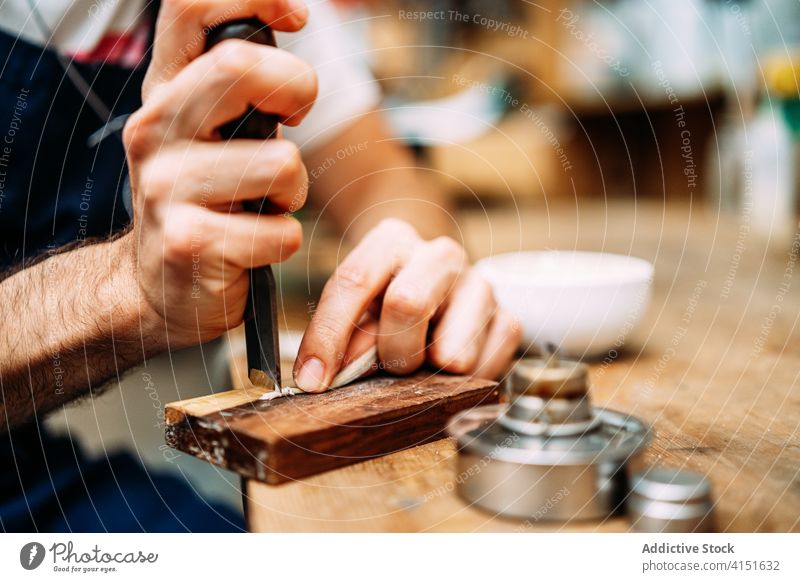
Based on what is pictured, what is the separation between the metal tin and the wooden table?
0.01 metres

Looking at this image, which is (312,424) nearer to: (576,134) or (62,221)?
(62,221)

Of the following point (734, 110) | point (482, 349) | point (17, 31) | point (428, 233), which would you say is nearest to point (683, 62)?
point (734, 110)

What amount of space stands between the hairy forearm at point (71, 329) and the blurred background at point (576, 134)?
0.11 feet

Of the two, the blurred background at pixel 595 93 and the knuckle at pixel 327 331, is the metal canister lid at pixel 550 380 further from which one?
the blurred background at pixel 595 93

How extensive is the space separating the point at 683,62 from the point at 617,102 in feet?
1.49

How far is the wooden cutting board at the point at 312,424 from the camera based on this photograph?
0.90 feet

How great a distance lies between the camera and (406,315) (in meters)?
0.38

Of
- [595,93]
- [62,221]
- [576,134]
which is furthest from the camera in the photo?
[576,134]

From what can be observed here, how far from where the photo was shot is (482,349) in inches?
16.6

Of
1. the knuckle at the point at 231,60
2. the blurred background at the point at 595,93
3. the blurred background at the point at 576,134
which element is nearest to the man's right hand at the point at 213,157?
the knuckle at the point at 231,60

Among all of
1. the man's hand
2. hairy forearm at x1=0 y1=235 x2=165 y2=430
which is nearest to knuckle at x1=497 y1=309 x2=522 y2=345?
the man's hand

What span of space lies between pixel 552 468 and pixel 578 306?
0.19 meters

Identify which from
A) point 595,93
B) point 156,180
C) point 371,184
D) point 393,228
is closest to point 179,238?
point 156,180

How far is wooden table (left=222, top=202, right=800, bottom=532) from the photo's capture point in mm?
A: 277
